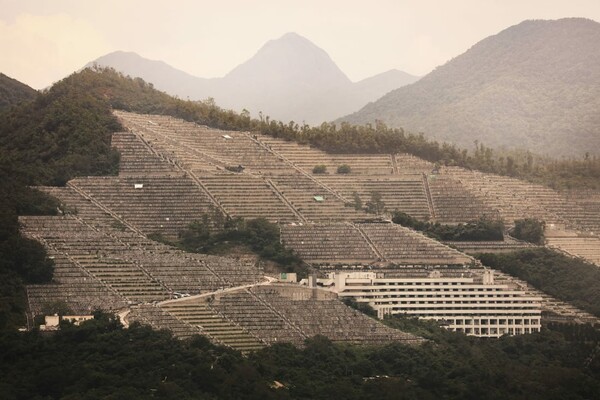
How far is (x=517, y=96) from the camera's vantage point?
127m

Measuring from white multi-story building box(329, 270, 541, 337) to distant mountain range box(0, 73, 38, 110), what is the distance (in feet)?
119

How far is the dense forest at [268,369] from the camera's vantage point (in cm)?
6022

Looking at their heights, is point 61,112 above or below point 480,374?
above

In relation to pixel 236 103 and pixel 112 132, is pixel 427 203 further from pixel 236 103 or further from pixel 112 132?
pixel 236 103

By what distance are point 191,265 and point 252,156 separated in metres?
18.4

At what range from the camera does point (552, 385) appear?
6425 centimetres

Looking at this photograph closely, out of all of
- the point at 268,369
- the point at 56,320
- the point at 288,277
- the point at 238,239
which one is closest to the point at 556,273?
the point at 288,277

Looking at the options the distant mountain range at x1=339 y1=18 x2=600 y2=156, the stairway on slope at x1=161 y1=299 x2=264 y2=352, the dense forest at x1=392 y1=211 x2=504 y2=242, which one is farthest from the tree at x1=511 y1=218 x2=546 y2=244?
the distant mountain range at x1=339 y1=18 x2=600 y2=156

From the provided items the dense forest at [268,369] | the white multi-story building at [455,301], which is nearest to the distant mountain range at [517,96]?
the white multi-story building at [455,301]

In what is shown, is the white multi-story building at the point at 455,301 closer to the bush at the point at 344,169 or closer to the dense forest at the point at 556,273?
the dense forest at the point at 556,273

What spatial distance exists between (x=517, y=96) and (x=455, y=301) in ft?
178

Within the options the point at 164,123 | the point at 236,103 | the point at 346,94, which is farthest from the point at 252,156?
the point at 346,94

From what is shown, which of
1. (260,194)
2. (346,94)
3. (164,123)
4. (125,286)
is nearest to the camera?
(125,286)

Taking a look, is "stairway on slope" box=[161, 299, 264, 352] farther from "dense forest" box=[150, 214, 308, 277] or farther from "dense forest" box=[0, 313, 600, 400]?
"dense forest" box=[150, 214, 308, 277]
